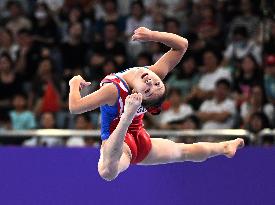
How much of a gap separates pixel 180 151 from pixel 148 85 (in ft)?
2.44

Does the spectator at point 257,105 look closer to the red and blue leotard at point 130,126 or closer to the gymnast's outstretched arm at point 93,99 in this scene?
the red and blue leotard at point 130,126

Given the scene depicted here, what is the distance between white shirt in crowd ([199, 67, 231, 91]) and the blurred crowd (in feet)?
0.04

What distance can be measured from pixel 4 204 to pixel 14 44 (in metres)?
3.79

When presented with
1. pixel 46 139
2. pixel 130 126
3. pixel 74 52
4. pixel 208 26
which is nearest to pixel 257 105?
pixel 208 26

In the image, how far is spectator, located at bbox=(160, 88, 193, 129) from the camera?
9.93 metres

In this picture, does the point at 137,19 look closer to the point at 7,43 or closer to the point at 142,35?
the point at 7,43

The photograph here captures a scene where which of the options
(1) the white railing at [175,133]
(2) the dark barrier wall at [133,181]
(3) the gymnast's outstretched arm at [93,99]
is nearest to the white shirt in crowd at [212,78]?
(1) the white railing at [175,133]

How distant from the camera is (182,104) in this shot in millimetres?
10039

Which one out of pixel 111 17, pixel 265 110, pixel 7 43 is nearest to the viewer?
pixel 265 110

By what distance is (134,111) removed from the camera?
6.48m

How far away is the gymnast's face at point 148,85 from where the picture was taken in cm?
680

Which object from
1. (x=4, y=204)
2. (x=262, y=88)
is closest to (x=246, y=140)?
(x=262, y=88)

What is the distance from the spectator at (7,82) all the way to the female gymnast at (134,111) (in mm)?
3686

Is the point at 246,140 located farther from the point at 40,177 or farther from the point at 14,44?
the point at 14,44
